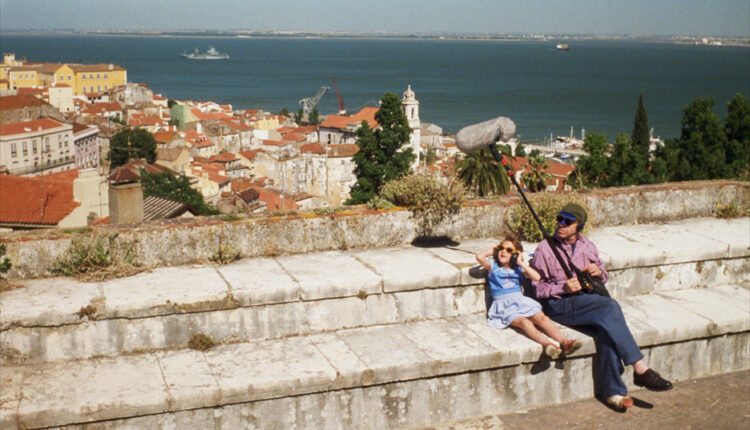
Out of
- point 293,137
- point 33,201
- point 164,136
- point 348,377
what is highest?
point 348,377

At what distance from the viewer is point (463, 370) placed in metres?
5.04

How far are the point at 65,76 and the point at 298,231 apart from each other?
475 feet

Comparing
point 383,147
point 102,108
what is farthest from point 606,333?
point 102,108

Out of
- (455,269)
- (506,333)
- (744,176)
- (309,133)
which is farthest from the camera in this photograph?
(309,133)

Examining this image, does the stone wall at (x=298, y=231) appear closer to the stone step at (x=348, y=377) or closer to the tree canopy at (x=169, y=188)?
the stone step at (x=348, y=377)

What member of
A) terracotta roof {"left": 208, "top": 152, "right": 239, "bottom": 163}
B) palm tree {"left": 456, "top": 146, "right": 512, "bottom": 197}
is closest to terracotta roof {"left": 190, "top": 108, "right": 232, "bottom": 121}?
terracotta roof {"left": 208, "top": 152, "right": 239, "bottom": 163}

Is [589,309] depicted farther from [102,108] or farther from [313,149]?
[102,108]

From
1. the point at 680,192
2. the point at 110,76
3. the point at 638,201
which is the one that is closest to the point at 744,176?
the point at 680,192

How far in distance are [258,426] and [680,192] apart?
18.4 ft

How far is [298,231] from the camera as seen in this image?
254 inches

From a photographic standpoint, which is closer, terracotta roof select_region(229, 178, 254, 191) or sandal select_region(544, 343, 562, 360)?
sandal select_region(544, 343, 562, 360)

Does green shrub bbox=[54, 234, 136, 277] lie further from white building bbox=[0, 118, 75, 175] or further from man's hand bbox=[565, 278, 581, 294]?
white building bbox=[0, 118, 75, 175]

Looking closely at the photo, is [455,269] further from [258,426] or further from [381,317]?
[258,426]

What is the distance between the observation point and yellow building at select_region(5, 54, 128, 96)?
5281 inches
